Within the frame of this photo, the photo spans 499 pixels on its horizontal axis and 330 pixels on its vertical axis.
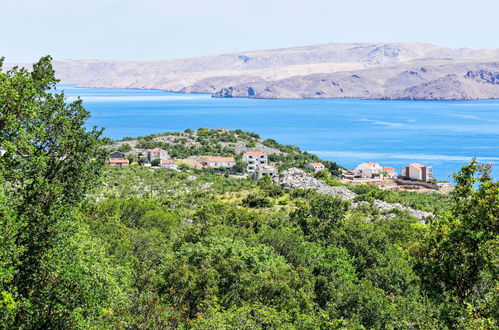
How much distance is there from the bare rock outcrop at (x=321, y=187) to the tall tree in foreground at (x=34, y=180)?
1671 inches

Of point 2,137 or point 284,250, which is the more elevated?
point 2,137

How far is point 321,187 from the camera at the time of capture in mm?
62688

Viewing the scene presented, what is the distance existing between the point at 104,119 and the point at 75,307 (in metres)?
191

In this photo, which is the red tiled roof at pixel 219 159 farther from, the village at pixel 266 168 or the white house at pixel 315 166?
the white house at pixel 315 166

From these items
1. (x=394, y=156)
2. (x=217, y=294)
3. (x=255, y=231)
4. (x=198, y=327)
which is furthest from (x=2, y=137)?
(x=394, y=156)

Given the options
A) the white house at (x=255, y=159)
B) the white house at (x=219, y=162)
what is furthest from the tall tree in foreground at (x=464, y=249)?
the white house at (x=255, y=159)

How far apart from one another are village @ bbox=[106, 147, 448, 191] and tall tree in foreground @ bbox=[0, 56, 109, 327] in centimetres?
6973

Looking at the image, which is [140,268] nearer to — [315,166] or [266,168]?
[266,168]

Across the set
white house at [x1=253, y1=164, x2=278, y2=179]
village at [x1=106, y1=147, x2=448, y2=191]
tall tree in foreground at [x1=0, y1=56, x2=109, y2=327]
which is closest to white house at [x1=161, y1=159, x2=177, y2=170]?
village at [x1=106, y1=147, x2=448, y2=191]

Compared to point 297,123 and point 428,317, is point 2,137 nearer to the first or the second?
point 428,317

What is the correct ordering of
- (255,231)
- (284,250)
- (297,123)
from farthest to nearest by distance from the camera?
(297,123) → (255,231) → (284,250)

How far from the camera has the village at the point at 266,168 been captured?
83.8 meters

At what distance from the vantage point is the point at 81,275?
12289mm

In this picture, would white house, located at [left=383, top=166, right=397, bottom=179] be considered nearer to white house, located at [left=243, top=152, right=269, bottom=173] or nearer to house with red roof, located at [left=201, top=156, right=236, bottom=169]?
white house, located at [left=243, top=152, right=269, bottom=173]
